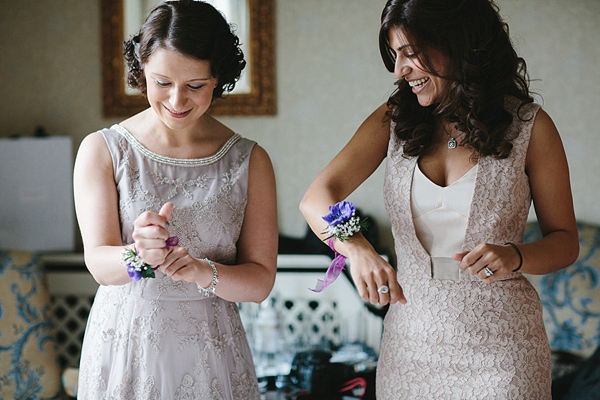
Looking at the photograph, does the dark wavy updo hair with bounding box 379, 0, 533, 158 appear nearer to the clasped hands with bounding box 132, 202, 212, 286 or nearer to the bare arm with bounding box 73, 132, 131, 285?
the clasped hands with bounding box 132, 202, 212, 286

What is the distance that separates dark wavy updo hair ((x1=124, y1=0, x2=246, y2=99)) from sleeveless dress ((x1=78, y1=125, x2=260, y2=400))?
0.20 meters

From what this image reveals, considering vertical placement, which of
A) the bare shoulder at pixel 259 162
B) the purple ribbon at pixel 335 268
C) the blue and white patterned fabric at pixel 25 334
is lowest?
the blue and white patterned fabric at pixel 25 334

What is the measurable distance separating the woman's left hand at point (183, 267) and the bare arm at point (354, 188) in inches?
9.8

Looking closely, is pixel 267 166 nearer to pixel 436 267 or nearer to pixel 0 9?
pixel 436 267

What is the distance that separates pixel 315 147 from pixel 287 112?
0.79ft

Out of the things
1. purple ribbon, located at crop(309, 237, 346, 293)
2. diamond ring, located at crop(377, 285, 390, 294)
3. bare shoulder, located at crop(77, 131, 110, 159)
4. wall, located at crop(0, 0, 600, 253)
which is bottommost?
diamond ring, located at crop(377, 285, 390, 294)

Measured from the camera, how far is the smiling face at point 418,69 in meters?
1.33

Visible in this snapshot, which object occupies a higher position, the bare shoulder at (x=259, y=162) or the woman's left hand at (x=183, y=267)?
the bare shoulder at (x=259, y=162)

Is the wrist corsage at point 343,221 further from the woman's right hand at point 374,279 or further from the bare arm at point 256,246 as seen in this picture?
the bare arm at point 256,246

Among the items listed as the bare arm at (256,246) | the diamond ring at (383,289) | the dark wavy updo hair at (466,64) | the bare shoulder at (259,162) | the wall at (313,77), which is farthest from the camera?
the wall at (313,77)

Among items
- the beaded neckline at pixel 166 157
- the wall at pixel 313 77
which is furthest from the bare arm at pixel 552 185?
the wall at pixel 313 77

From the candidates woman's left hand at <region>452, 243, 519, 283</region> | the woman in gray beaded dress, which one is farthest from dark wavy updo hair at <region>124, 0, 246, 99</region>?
woman's left hand at <region>452, 243, 519, 283</region>

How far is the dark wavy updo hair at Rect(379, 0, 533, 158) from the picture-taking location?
1.32m

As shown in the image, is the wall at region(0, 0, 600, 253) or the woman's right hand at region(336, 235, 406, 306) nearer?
the woman's right hand at region(336, 235, 406, 306)
